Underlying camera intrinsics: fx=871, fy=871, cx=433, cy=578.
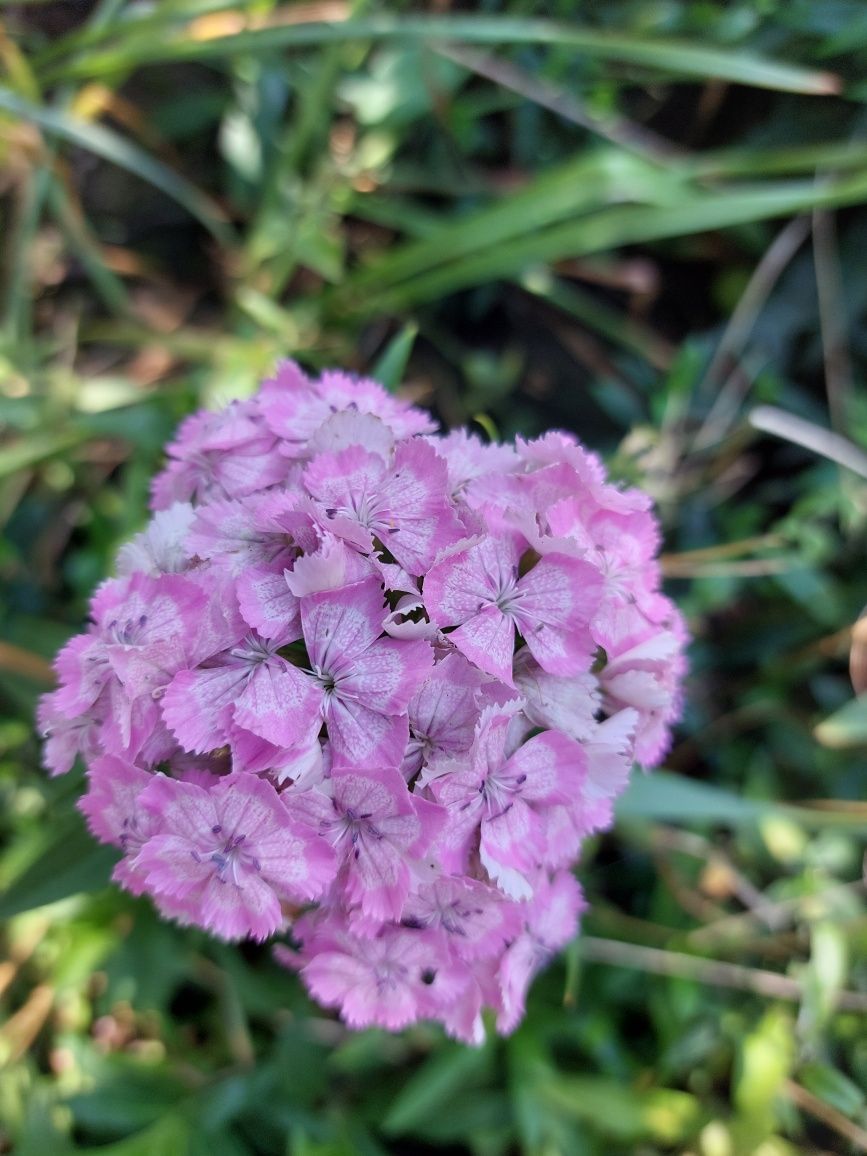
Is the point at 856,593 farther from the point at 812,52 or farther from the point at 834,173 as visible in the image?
the point at 812,52

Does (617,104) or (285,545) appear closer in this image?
(285,545)

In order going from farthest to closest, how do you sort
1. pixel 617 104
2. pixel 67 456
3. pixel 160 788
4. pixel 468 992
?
1. pixel 617 104
2. pixel 67 456
3. pixel 468 992
4. pixel 160 788

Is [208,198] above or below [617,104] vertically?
below

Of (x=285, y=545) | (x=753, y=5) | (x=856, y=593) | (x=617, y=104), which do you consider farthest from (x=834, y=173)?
(x=285, y=545)

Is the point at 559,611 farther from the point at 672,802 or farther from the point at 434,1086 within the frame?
the point at 434,1086

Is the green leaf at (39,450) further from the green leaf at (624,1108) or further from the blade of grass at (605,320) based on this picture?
the green leaf at (624,1108)

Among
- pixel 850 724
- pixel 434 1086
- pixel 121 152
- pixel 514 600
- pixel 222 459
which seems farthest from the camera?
pixel 121 152

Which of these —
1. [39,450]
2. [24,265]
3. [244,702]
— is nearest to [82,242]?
[24,265]

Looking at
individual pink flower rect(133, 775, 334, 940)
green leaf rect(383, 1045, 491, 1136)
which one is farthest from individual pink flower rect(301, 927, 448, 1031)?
green leaf rect(383, 1045, 491, 1136)

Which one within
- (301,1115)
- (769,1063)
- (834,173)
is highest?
(834,173)
